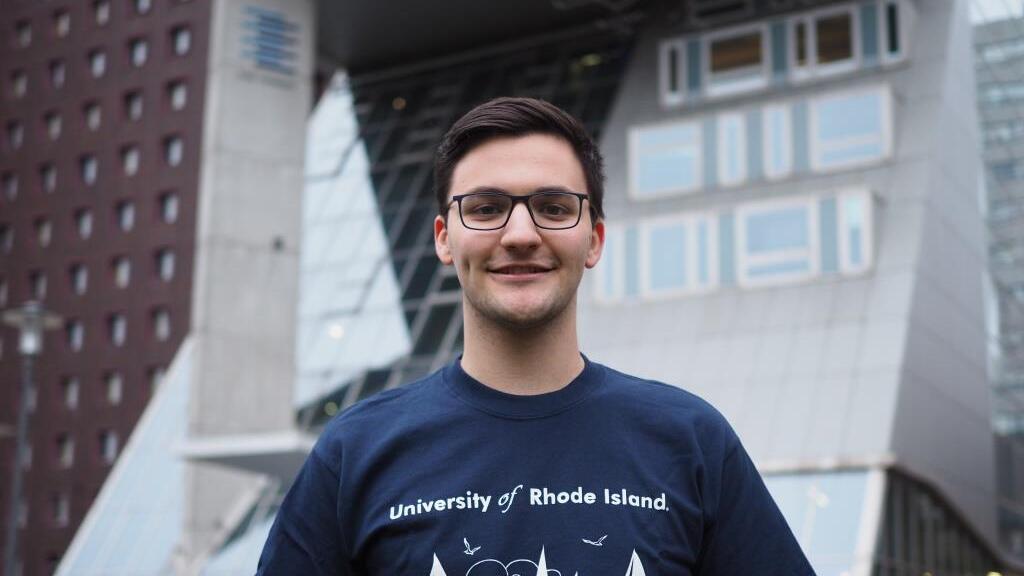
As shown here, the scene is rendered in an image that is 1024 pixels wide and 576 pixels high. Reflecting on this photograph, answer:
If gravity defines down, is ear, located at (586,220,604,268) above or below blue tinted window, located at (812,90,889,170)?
above

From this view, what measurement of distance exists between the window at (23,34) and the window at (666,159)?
118 feet

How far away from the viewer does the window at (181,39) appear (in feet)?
178

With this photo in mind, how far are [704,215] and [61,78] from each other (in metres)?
35.8

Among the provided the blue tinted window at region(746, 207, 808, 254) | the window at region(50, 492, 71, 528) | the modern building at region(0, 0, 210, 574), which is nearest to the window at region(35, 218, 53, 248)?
the modern building at region(0, 0, 210, 574)

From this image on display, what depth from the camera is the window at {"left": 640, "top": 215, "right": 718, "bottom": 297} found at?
92.9 feet

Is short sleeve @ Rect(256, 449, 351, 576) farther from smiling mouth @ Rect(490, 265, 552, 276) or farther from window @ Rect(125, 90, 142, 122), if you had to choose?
window @ Rect(125, 90, 142, 122)

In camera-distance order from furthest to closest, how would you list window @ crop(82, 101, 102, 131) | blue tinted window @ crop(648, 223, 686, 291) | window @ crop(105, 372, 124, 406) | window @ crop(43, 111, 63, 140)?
window @ crop(43, 111, 63, 140)
window @ crop(82, 101, 102, 131)
window @ crop(105, 372, 124, 406)
blue tinted window @ crop(648, 223, 686, 291)

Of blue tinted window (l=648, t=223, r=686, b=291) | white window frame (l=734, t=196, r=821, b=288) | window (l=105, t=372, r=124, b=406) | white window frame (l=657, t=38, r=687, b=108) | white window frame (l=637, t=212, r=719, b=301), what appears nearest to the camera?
white window frame (l=734, t=196, r=821, b=288)

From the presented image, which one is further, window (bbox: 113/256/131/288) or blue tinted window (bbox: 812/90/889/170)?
window (bbox: 113/256/131/288)

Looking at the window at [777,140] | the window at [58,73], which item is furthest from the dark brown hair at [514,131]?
the window at [58,73]

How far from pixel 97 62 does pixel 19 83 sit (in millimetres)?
3957

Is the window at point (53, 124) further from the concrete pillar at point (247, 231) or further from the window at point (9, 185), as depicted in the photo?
the concrete pillar at point (247, 231)

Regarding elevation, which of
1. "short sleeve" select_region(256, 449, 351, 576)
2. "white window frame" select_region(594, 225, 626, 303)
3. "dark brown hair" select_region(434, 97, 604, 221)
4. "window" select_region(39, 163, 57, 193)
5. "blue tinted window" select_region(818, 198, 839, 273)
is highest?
"dark brown hair" select_region(434, 97, 604, 221)

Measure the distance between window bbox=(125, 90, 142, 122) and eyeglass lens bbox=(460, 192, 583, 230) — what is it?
54014mm
